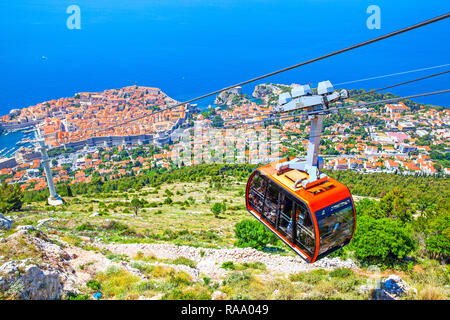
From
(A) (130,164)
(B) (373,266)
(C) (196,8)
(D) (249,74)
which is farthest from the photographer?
(C) (196,8)

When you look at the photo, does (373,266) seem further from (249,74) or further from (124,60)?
(124,60)

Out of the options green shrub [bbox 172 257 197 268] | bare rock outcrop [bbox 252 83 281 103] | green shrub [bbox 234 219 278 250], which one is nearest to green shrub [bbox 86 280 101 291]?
green shrub [bbox 172 257 197 268]

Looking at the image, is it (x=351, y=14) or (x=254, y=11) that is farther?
(x=254, y=11)

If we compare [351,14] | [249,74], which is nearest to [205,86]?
[249,74]

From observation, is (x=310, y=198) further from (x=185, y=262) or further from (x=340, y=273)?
(x=185, y=262)

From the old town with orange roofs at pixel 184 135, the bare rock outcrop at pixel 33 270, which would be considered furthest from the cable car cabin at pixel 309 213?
the old town with orange roofs at pixel 184 135

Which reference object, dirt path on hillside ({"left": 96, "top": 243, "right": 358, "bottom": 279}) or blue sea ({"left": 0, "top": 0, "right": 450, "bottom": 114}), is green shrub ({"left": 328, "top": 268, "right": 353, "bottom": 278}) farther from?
blue sea ({"left": 0, "top": 0, "right": 450, "bottom": 114})

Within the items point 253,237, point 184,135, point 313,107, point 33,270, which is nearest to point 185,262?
point 253,237

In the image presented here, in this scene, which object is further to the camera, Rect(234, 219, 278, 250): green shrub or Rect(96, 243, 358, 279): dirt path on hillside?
Rect(234, 219, 278, 250): green shrub
